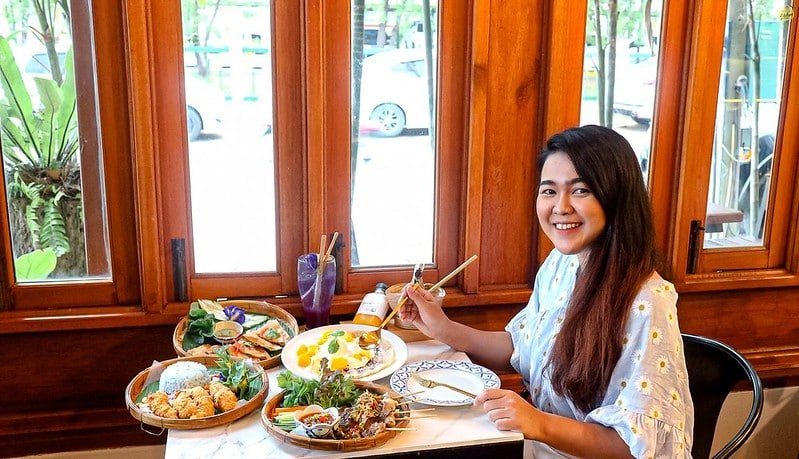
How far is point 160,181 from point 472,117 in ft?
2.83

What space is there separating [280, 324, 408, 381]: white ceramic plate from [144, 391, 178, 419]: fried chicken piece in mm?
281

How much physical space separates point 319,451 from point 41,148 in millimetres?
1103

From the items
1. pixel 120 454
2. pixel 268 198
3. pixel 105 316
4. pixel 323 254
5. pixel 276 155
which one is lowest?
pixel 120 454

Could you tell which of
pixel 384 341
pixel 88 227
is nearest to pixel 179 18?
pixel 88 227

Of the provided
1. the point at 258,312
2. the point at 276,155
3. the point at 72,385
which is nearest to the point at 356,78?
the point at 276,155

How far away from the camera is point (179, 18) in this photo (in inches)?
68.3

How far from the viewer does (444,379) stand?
1.56m

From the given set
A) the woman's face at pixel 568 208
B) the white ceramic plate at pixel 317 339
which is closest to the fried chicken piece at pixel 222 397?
the white ceramic plate at pixel 317 339

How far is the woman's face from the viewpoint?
1406 millimetres

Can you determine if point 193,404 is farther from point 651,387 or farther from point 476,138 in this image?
point 476,138

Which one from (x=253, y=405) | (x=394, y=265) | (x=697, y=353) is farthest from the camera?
(x=394, y=265)

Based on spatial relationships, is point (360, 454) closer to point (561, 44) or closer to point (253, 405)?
point (253, 405)

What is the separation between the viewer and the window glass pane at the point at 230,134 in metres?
1.79

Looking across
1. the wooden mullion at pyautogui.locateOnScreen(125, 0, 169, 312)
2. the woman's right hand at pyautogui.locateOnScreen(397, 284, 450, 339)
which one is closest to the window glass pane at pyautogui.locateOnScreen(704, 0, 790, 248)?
the woman's right hand at pyautogui.locateOnScreen(397, 284, 450, 339)
